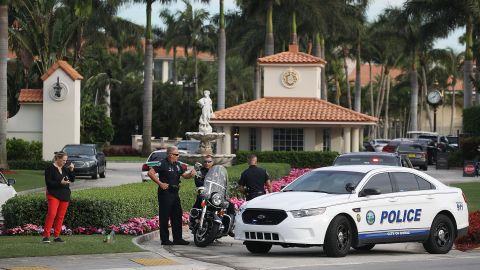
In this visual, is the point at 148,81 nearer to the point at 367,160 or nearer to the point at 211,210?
the point at 367,160

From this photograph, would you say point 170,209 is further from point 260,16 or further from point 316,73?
point 260,16

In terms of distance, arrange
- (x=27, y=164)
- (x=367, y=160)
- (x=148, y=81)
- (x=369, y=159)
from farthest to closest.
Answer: (x=148, y=81) → (x=27, y=164) → (x=369, y=159) → (x=367, y=160)

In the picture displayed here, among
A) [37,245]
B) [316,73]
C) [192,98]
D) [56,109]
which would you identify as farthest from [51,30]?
[37,245]

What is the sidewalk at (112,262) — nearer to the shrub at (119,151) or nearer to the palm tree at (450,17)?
the palm tree at (450,17)

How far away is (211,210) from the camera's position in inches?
779

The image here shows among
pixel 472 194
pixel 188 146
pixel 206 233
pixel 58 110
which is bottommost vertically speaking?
pixel 472 194

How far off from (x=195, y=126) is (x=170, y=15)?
616 inches

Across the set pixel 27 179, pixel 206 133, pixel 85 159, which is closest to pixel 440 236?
pixel 27 179

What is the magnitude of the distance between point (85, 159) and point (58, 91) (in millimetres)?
7865

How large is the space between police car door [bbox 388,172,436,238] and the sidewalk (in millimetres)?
3787

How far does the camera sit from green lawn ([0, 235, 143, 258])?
17484 mm

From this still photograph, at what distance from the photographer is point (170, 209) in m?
19.9

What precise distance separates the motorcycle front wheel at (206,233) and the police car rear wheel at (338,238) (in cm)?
251

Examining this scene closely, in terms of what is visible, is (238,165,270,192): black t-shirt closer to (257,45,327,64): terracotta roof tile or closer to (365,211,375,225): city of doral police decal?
(365,211,375,225): city of doral police decal
